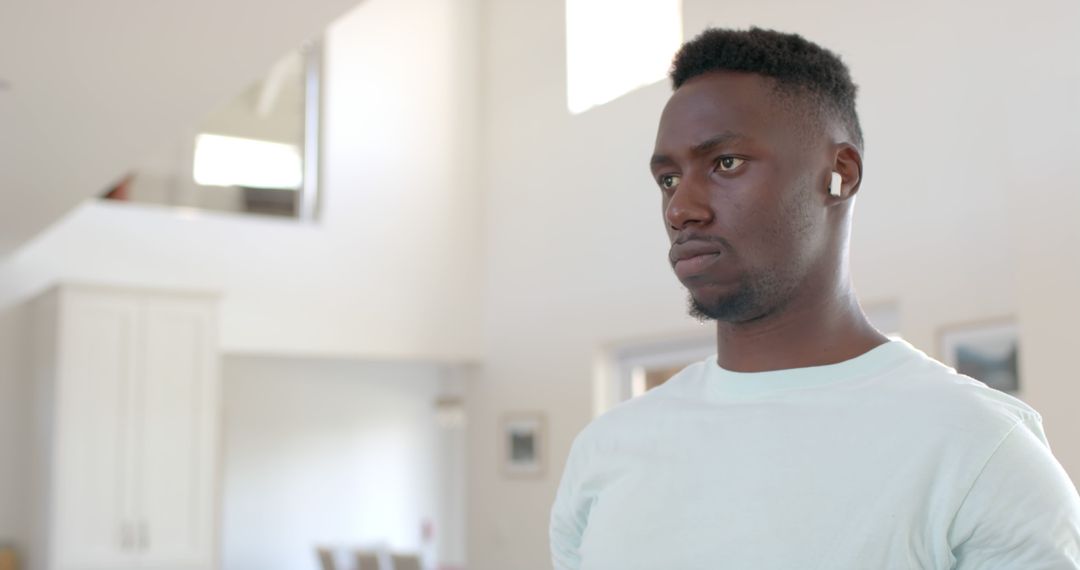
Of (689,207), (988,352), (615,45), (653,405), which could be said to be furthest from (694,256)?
(615,45)

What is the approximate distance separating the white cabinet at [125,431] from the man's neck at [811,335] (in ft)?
19.9

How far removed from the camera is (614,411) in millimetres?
989

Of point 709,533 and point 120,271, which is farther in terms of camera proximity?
point 120,271

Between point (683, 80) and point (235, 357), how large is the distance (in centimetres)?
911

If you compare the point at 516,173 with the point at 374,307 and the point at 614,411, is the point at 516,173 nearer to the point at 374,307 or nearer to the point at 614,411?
the point at 374,307

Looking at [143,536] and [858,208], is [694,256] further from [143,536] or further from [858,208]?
[143,536]

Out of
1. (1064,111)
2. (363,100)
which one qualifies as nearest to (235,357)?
(363,100)

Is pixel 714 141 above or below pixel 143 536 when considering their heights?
above

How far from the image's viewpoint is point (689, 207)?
849 mm

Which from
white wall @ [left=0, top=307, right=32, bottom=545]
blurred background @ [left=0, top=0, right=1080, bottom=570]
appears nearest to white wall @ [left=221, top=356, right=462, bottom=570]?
blurred background @ [left=0, top=0, right=1080, bottom=570]

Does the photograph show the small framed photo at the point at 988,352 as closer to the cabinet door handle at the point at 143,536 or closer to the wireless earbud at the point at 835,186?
the wireless earbud at the point at 835,186

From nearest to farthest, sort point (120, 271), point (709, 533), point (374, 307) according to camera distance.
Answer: point (709, 533)
point (120, 271)
point (374, 307)

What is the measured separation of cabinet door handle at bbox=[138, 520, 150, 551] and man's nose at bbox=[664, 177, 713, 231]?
6.14 m

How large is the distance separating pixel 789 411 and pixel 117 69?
3472 mm
